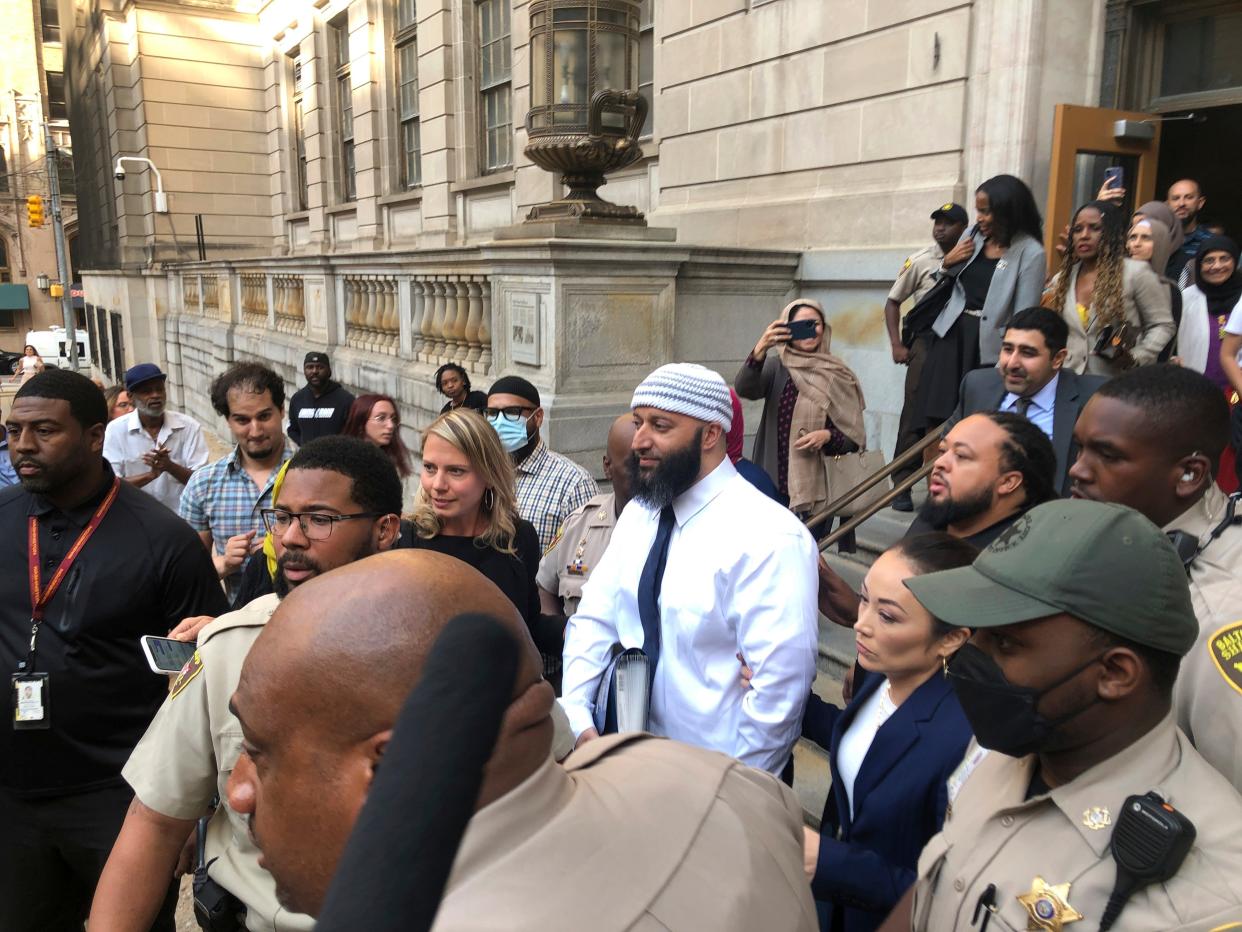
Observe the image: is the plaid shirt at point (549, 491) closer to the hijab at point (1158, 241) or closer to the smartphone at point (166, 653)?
the smartphone at point (166, 653)

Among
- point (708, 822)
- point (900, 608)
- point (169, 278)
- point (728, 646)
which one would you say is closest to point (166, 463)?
point (728, 646)

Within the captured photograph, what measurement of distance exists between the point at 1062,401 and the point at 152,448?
18.9ft

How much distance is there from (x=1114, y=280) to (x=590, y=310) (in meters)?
3.54

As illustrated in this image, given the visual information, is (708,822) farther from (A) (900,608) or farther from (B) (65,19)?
(B) (65,19)

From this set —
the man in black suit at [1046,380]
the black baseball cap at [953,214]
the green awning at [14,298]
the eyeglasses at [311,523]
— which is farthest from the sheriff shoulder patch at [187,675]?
the green awning at [14,298]

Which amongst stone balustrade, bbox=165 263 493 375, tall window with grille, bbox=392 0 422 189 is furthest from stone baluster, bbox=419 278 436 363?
tall window with grille, bbox=392 0 422 189

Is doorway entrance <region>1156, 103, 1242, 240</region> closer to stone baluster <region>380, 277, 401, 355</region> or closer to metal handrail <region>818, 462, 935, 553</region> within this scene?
metal handrail <region>818, 462, 935, 553</region>

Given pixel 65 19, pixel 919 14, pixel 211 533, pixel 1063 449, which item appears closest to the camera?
pixel 1063 449

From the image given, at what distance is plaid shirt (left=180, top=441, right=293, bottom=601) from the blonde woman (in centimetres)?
118

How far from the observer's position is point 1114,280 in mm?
5020

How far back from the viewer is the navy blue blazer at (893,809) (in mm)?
2035

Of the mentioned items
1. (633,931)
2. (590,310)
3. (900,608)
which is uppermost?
(590,310)

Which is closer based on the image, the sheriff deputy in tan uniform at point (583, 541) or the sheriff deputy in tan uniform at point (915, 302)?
the sheriff deputy in tan uniform at point (583, 541)

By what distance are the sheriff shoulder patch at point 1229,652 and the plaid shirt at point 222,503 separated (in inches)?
152
